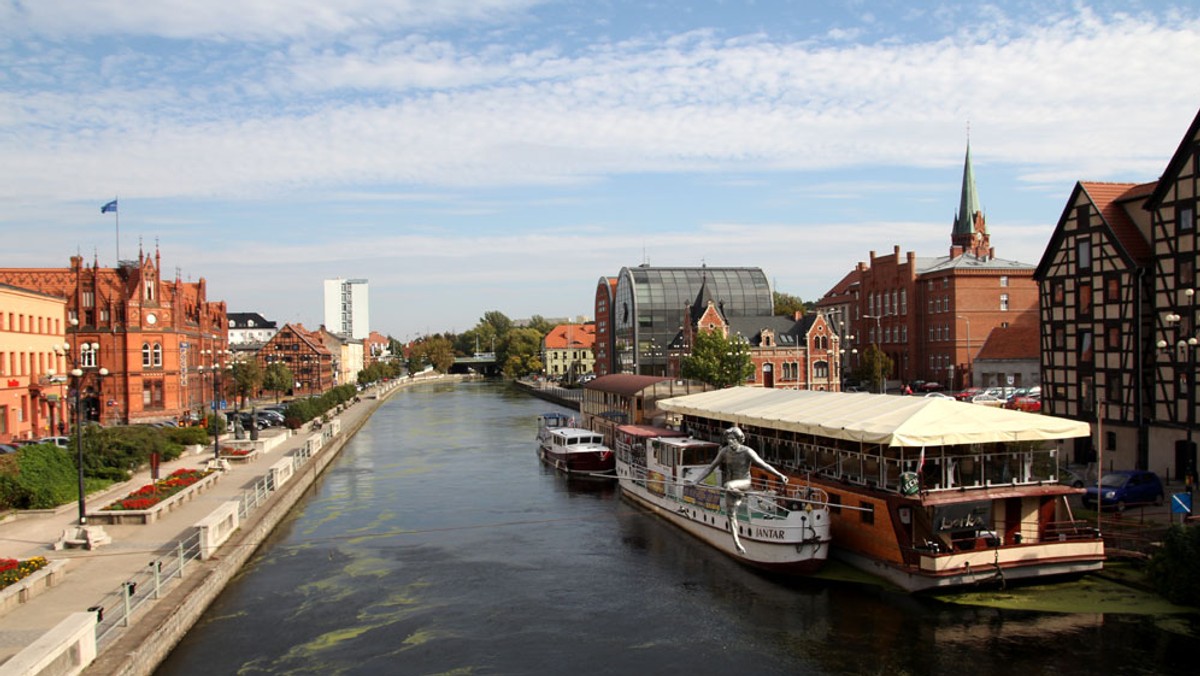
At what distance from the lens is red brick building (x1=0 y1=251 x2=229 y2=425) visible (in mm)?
65562

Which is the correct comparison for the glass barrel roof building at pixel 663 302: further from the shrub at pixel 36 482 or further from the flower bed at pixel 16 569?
the flower bed at pixel 16 569

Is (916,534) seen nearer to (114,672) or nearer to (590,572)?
(590,572)

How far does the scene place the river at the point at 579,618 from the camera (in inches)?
773

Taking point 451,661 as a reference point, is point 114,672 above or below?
above

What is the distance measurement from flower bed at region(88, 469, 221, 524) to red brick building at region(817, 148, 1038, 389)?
202ft

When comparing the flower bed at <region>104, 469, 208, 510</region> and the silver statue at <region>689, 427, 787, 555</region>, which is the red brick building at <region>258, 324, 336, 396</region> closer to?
the flower bed at <region>104, 469, 208, 510</region>

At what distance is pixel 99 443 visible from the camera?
38.1m

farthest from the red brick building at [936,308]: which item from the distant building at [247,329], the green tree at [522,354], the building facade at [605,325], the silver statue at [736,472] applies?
the distant building at [247,329]

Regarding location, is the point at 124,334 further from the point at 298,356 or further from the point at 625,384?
the point at 298,356

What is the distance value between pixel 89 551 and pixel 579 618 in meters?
13.4

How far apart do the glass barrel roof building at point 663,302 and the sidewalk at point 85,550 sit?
62960 mm

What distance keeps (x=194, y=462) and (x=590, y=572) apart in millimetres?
26822

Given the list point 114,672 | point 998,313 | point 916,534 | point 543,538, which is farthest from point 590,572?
point 998,313

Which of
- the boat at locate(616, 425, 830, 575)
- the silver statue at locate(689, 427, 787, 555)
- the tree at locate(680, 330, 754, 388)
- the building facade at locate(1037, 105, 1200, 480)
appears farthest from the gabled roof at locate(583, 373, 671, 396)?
the silver statue at locate(689, 427, 787, 555)
